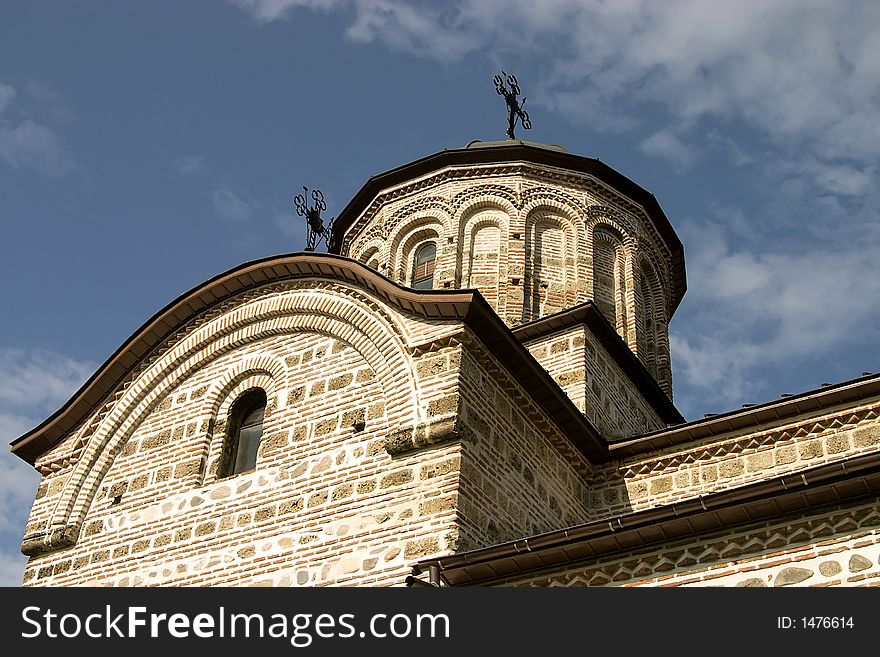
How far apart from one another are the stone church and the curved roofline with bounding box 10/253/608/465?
0.02 m

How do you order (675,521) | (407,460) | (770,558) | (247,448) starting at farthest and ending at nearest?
(247,448) → (407,460) → (675,521) → (770,558)

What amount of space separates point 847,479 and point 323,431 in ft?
14.1

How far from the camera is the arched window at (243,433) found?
903 centimetres

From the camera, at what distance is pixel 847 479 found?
5.99m

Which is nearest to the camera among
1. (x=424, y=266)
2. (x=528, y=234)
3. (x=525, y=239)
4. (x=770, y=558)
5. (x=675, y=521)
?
(x=770, y=558)

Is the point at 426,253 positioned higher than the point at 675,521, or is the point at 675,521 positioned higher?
the point at 426,253

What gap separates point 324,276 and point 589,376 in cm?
318

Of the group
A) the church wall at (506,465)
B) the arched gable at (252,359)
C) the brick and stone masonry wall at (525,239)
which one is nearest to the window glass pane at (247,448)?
the arched gable at (252,359)

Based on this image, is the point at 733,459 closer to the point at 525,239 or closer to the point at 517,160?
the point at 525,239

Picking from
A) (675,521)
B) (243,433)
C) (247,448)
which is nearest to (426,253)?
(243,433)

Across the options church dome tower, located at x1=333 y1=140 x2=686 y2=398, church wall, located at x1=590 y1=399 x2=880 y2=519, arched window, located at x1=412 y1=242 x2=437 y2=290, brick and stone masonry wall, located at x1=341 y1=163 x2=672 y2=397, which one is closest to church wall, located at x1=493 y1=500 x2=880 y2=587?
church wall, located at x1=590 y1=399 x2=880 y2=519

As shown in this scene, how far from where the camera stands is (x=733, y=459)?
368 inches
